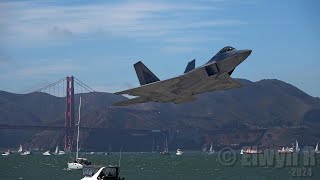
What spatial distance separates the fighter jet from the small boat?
1198 centimetres

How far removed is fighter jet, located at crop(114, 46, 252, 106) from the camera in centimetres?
5216

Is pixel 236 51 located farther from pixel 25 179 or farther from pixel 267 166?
pixel 267 166

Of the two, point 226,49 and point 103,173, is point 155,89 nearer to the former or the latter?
point 226,49

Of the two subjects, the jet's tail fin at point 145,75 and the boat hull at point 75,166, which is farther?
the boat hull at point 75,166

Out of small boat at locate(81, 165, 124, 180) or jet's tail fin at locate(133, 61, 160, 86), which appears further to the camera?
small boat at locate(81, 165, 124, 180)

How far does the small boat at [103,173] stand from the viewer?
213 ft

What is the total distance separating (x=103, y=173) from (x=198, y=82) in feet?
61.3

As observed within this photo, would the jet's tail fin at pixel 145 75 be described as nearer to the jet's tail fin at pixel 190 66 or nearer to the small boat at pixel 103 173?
the jet's tail fin at pixel 190 66

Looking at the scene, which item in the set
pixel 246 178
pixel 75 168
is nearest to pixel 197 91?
pixel 246 178

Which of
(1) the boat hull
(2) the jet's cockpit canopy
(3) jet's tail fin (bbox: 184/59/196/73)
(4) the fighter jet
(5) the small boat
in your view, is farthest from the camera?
(1) the boat hull

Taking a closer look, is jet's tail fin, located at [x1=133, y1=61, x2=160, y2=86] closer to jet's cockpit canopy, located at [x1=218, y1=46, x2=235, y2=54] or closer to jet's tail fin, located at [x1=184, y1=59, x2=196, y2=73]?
jet's tail fin, located at [x1=184, y1=59, x2=196, y2=73]

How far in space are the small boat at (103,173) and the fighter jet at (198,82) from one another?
1198cm

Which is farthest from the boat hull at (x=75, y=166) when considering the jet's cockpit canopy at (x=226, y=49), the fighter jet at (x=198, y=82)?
the jet's cockpit canopy at (x=226, y=49)

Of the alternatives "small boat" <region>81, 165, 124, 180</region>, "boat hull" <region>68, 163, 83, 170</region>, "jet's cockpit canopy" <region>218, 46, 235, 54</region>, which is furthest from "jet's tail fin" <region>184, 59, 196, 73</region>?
"boat hull" <region>68, 163, 83, 170</region>
